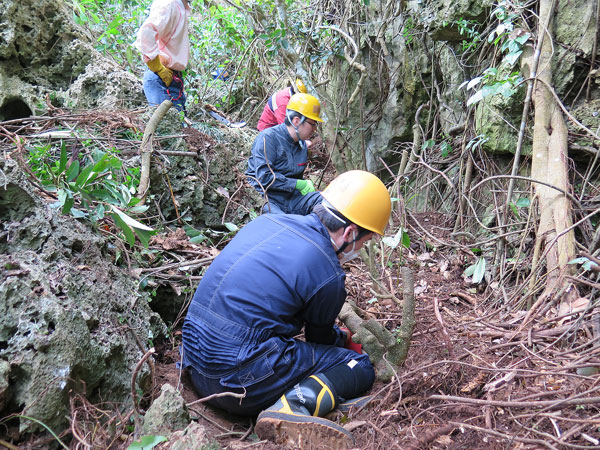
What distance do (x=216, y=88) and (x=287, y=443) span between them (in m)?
7.02

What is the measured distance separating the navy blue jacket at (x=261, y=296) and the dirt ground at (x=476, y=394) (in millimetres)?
365

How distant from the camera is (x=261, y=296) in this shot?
7.46 ft

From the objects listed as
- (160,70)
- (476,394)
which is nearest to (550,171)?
(476,394)

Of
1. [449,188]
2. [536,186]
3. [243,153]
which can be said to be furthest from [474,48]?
[243,153]

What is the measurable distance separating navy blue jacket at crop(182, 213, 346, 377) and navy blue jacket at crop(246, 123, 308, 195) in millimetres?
2090

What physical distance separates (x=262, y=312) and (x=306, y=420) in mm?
541

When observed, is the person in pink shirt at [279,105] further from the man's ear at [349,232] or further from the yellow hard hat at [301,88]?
the man's ear at [349,232]

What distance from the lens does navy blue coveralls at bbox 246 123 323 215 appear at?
4551 mm

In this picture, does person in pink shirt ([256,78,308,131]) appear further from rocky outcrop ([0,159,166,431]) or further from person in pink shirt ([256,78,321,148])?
rocky outcrop ([0,159,166,431])

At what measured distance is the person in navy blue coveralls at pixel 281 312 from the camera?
2.26 m

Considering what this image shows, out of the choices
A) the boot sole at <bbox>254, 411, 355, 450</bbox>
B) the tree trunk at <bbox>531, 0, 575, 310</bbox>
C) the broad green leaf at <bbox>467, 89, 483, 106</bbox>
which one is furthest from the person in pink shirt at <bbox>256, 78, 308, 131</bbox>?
the boot sole at <bbox>254, 411, 355, 450</bbox>

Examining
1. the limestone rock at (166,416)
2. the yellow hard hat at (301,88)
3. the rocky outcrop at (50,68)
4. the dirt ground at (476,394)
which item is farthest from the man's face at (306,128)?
the limestone rock at (166,416)

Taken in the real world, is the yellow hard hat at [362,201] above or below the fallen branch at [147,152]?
above

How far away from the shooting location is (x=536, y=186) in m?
3.50
